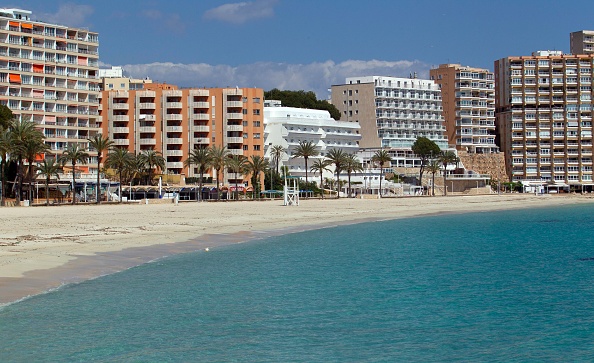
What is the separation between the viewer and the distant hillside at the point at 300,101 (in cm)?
16875

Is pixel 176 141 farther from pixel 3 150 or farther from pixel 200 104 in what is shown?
pixel 3 150

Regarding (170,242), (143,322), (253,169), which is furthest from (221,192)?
(143,322)

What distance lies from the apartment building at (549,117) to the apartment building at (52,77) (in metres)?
92.6

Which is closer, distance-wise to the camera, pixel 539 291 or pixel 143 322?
pixel 143 322

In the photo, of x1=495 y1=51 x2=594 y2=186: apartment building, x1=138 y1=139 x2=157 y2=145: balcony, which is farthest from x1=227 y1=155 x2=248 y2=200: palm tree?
x1=495 y1=51 x2=594 y2=186: apartment building

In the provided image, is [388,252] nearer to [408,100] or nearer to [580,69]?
[408,100]

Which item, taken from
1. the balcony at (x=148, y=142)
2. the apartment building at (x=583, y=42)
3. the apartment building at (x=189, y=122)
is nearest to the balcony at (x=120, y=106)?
the apartment building at (x=189, y=122)

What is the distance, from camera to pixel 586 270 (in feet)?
115

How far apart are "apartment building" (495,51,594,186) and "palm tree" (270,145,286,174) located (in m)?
63.0

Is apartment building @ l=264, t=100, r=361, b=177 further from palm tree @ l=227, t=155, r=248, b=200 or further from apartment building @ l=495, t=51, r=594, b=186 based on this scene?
apartment building @ l=495, t=51, r=594, b=186

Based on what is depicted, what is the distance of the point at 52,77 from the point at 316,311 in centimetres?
11429

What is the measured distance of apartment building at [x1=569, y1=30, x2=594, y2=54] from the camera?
191500 mm

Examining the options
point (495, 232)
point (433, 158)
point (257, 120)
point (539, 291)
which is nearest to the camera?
point (539, 291)

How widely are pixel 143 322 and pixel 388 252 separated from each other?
77.6ft
